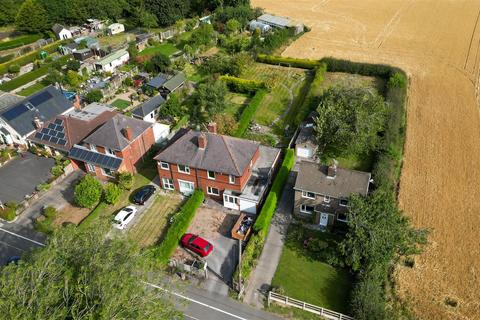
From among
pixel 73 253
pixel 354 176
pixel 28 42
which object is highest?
pixel 73 253

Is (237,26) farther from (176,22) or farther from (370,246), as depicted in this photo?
(370,246)

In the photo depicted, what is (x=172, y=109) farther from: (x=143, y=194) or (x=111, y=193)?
(x=111, y=193)

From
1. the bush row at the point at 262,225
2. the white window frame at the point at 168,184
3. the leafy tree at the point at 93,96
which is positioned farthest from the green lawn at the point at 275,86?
the leafy tree at the point at 93,96

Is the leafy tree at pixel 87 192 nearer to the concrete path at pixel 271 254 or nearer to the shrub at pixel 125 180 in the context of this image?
the shrub at pixel 125 180

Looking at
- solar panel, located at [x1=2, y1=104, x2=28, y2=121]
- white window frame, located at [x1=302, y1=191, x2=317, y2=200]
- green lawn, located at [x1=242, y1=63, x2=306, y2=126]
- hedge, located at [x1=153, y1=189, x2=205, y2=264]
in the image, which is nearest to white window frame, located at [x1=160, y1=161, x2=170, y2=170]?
hedge, located at [x1=153, y1=189, x2=205, y2=264]

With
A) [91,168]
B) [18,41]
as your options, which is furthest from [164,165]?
[18,41]

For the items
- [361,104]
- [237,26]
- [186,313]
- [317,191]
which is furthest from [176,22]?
[186,313]
